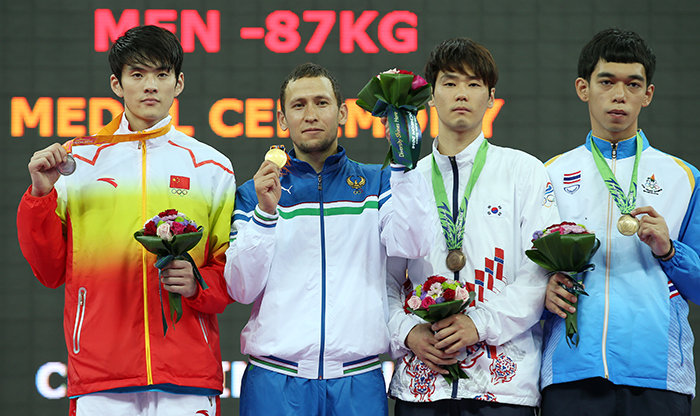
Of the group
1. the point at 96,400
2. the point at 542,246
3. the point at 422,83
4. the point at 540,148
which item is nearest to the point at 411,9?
the point at 540,148

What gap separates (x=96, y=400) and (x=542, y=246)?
160 centimetres

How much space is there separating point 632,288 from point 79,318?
76.6 inches

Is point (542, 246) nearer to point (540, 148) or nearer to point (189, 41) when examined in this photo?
point (540, 148)

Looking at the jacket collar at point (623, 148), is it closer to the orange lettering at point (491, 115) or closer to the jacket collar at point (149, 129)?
the jacket collar at point (149, 129)

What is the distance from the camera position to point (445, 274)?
8.39ft

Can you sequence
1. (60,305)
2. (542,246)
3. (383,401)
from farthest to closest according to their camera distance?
(60,305), (383,401), (542,246)

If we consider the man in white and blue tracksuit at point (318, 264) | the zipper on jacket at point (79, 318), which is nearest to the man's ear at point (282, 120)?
the man in white and blue tracksuit at point (318, 264)

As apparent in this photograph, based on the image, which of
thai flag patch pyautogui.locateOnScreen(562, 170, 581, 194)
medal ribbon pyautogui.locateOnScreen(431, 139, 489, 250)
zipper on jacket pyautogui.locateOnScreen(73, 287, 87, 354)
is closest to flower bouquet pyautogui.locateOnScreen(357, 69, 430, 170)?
medal ribbon pyautogui.locateOnScreen(431, 139, 489, 250)

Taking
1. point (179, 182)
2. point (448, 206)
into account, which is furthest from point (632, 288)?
point (179, 182)

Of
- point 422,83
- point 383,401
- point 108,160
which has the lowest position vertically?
point 383,401

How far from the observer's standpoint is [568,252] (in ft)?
7.74

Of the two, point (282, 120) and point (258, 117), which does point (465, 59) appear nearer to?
point (282, 120)

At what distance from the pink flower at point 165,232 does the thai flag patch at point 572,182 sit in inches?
57.5

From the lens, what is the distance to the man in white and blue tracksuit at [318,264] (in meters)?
2.45
